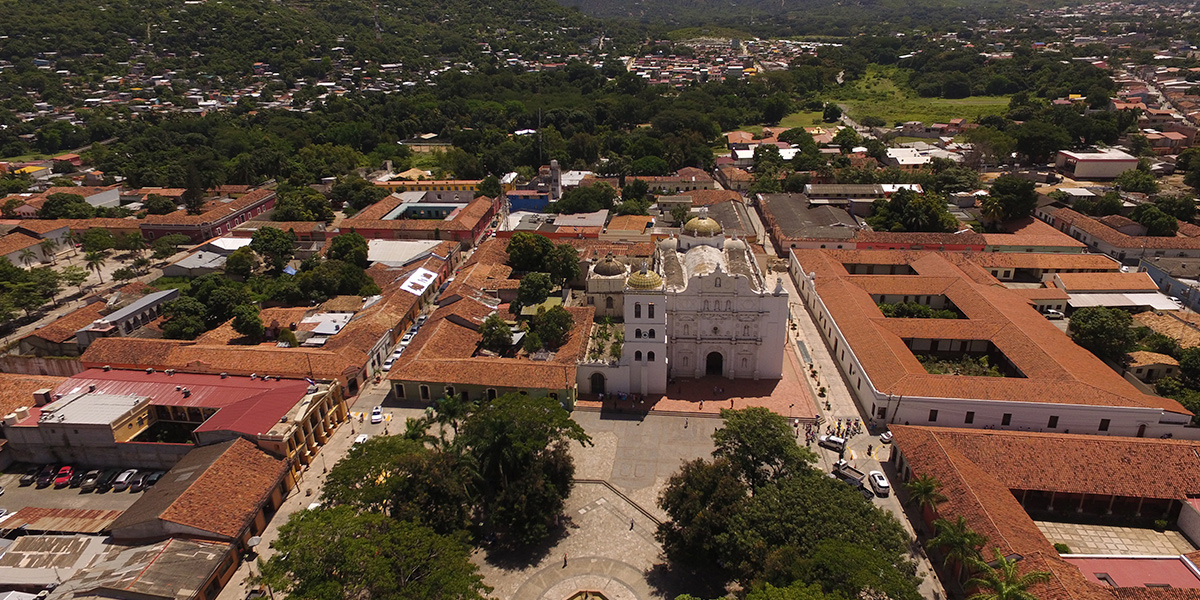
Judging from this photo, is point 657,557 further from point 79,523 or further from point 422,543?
point 79,523

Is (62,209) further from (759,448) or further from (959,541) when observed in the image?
(959,541)

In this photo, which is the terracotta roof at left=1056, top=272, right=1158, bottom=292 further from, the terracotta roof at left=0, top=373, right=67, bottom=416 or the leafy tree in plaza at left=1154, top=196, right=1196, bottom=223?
the terracotta roof at left=0, top=373, right=67, bottom=416

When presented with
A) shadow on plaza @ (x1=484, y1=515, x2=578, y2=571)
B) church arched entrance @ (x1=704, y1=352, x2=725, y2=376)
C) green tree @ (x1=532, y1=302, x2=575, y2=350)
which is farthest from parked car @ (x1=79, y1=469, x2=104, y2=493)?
church arched entrance @ (x1=704, y1=352, x2=725, y2=376)

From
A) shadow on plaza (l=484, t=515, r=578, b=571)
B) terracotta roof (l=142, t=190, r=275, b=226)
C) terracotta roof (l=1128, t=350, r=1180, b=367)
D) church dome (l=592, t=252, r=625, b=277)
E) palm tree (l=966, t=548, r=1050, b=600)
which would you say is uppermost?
church dome (l=592, t=252, r=625, b=277)

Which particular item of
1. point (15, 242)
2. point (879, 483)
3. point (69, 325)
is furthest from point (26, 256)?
point (879, 483)

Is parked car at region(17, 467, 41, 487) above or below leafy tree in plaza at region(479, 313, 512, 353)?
below

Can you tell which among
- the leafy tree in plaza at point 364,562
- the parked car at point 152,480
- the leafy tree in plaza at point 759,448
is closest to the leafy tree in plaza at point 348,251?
the parked car at point 152,480
